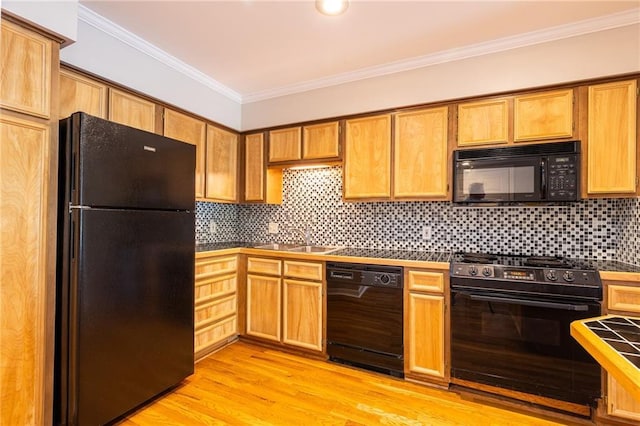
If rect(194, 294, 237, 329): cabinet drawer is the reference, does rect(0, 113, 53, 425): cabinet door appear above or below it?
above

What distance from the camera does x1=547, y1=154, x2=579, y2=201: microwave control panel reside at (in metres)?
2.13

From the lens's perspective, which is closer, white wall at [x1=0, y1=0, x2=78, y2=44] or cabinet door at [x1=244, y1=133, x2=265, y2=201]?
white wall at [x1=0, y1=0, x2=78, y2=44]

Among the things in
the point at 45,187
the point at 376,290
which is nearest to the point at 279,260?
the point at 376,290

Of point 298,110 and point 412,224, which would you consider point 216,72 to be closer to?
point 298,110

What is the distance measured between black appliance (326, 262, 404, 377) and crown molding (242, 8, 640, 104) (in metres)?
1.72

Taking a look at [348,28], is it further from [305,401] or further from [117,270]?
[305,401]

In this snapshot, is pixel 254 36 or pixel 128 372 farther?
pixel 254 36

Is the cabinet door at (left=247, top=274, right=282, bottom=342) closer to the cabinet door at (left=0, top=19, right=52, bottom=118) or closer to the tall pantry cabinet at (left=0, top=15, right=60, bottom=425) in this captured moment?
the tall pantry cabinet at (left=0, top=15, right=60, bottom=425)

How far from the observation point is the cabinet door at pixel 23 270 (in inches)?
57.5

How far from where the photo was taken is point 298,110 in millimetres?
3164

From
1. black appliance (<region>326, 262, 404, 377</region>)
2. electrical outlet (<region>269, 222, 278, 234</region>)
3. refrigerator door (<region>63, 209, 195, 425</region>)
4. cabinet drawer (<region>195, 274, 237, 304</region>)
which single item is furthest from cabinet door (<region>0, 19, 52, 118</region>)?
electrical outlet (<region>269, 222, 278, 234</region>)

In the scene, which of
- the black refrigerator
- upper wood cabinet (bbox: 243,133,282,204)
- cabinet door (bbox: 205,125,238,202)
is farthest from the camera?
upper wood cabinet (bbox: 243,133,282,204)

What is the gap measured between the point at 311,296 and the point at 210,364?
101cm

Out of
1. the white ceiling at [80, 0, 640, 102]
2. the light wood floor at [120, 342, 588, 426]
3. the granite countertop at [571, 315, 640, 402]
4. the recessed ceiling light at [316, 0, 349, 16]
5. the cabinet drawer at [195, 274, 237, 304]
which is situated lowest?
the light wood floor at [120, 342, 588, 426]
